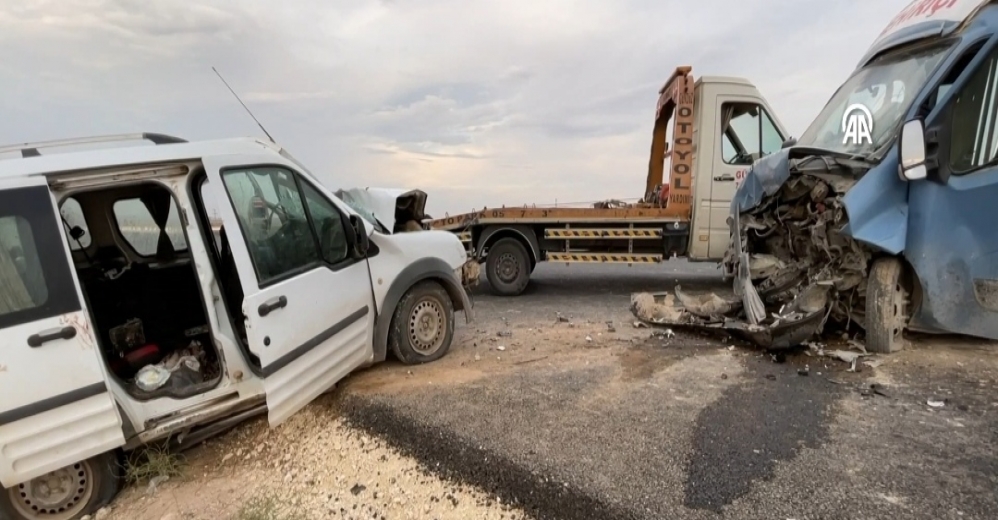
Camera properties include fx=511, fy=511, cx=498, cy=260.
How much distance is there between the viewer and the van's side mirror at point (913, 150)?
3.83 meters

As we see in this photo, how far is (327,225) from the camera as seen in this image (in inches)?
150

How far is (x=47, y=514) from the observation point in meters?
2.74

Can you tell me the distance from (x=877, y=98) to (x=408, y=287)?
4587 mm

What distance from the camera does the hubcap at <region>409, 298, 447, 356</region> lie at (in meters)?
4.48

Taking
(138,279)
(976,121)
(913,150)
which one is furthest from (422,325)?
(976,121)

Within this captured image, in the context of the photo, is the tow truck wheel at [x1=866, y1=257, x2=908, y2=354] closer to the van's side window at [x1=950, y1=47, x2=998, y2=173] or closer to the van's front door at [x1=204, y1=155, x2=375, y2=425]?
the van's side window at [x1=950, y1=47, x2=998, y2=173]

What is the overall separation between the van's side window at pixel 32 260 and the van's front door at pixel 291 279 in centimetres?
78

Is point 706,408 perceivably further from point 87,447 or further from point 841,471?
point 87,447

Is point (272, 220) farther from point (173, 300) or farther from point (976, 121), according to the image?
point (976, 121)

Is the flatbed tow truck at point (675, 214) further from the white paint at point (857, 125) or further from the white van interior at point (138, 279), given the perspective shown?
the white van interior at point (138, 279)

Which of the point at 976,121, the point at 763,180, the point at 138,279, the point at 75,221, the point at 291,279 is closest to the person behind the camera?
the point at 291,279

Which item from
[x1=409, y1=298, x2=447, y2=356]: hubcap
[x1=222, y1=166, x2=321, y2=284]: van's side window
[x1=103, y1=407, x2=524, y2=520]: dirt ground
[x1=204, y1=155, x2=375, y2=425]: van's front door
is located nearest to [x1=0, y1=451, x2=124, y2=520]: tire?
[x1=103, y1=407, x2=524, y2=520]: dirt ground

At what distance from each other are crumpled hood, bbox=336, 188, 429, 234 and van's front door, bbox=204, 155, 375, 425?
2.49 ft

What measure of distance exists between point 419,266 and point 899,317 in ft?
13.4
